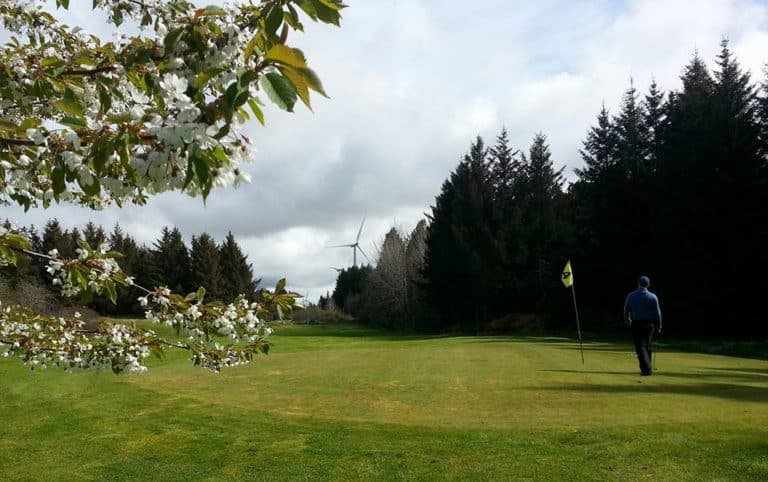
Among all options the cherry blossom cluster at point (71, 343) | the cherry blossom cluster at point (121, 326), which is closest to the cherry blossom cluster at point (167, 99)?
the cherry blossom cluster at point (121, 326)

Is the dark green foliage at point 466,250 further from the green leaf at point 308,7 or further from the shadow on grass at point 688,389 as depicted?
the green leaf at point 308,7

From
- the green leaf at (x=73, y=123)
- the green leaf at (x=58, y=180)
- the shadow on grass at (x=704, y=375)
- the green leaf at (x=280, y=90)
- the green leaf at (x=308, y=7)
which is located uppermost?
the green leaf at (x=308, y=7)

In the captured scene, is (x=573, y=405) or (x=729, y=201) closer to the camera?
(x=573, y=405)

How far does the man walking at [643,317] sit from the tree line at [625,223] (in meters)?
19.5

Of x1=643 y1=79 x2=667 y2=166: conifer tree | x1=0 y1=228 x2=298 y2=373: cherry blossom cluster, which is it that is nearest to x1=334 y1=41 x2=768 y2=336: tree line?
x1=643 y1=79 x2=667 y2=166: conifer tree

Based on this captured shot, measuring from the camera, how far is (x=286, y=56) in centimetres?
191

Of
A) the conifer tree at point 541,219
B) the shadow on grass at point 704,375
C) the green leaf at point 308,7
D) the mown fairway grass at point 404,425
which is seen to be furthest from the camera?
the conifer tree at point 541,219

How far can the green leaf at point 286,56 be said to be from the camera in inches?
75.0

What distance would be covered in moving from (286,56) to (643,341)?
1074 centimetres

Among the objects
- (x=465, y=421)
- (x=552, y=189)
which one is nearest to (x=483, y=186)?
(x=552, y=189)

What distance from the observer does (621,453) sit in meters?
5.81

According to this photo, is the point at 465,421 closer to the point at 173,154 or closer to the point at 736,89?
the point at 173,154

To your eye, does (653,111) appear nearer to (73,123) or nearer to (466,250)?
(466,250)

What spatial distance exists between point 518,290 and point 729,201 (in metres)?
17.6
